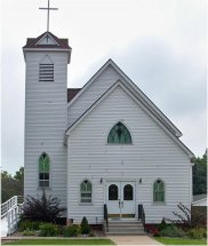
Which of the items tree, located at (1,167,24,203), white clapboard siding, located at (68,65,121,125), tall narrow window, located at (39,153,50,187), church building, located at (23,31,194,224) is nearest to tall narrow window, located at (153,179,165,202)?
church building, located at (23,31,194,224)

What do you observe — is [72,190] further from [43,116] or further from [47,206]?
[43,116]

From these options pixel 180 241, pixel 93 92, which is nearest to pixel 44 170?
pixel 93 92

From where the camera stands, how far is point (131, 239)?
29156 mm

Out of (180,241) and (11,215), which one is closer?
(180,241)

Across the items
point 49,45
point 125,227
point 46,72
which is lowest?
point 125,227

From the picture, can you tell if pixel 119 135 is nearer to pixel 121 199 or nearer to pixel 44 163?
pixel 121 199

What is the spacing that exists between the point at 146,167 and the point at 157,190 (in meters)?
1.38

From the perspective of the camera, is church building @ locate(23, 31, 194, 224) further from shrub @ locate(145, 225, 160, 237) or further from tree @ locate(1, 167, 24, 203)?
tree @ locate(1, 167, 24, 203)

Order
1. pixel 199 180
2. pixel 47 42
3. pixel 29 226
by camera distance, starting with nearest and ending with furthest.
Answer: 1. pixel 29 226
2. pixel 47 42
3. pixel 199 180

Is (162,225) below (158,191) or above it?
below

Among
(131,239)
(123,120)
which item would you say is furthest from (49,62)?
(131,239)

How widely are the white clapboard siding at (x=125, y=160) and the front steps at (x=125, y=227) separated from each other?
5.11ft

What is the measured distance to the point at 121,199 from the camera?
35.1 m

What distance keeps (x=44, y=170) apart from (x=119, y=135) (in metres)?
5.06
